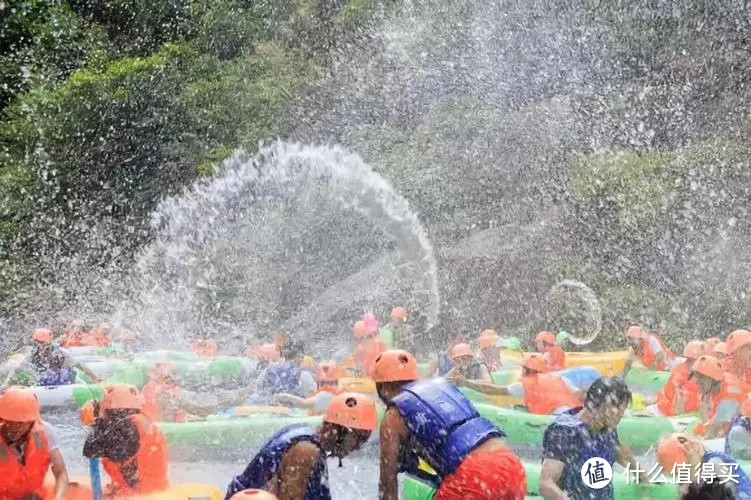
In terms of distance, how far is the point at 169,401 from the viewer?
7328mm

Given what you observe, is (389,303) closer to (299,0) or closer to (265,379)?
(265,379)

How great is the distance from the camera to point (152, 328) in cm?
1371

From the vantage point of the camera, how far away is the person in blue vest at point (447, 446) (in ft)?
10.3

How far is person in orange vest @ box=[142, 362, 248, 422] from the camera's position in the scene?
7.14m

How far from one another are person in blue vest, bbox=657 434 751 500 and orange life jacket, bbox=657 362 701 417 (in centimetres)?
289

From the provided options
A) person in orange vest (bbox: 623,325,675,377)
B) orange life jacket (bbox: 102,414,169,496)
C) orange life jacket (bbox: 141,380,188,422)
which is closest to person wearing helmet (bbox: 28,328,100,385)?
orange life jacket (bbox: 141,380,188,422)

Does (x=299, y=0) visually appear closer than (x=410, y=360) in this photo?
No

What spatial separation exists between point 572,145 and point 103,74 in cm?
908

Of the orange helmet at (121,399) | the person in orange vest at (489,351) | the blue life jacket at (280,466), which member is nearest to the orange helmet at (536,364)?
the person in orange vest at (489,351)

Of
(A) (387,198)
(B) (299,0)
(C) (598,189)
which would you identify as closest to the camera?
(C) (598,189)

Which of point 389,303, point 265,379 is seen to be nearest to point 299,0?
point 389,303

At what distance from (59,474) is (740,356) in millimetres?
4867

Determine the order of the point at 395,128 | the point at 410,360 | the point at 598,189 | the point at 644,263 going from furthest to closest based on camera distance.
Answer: the point at 395,128 → the point at 598,189 → the point at 644,263 → the point at 410,360

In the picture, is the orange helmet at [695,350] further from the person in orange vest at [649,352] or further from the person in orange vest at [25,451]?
the person in orange vest at [25,451]
